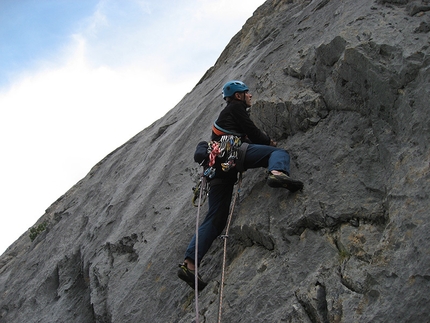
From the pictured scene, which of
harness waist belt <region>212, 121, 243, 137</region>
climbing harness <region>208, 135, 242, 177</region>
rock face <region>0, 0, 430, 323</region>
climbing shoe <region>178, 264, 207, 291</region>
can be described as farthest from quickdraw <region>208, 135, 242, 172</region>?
climbing shoe <region>178, 264, 207, 291</region>

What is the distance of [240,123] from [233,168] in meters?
0.68

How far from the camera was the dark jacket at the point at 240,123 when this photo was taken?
632cm

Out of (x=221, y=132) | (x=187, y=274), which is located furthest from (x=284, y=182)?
(x=187, y=274)

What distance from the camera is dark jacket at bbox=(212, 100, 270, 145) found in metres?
6.32

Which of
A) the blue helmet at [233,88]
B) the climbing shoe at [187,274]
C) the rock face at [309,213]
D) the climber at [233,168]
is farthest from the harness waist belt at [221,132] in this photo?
the climbing shoe at [187,274]

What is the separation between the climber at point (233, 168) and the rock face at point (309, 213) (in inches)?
10.1

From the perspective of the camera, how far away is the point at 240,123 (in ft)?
20.9

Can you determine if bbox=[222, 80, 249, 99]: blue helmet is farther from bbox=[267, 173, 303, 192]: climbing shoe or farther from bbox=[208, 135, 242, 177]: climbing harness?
bbox=[267, 173, 303, 192]: climbing shoe

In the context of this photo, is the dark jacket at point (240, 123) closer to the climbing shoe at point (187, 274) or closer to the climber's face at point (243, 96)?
the climber's face at point (243, 96)

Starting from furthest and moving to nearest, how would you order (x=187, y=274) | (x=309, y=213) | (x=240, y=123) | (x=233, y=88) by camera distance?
(x=233, y=88)
(x=240, y=123)
(x=187, y=274)
(x=309, y=213)

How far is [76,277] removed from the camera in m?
8.91

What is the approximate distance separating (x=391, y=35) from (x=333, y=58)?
90 cm

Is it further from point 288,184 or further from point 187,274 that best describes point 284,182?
point 187,274

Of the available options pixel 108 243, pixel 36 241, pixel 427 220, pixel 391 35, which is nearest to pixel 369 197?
pixel 427 220
